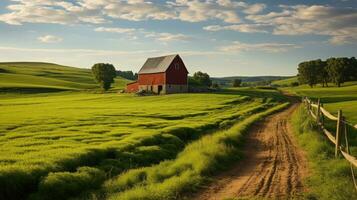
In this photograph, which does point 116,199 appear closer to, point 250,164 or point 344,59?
point 250,164

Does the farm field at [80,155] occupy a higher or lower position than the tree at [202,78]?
lower

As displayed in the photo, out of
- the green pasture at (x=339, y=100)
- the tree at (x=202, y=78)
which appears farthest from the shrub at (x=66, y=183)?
the tree at (x=202, y=78)

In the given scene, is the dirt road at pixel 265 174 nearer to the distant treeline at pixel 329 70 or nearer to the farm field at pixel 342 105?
the farm field at pixel 342 105

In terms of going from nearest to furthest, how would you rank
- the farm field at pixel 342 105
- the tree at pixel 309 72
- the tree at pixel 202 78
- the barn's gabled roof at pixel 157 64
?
the farm field at pixel 342 105 → the barn's gabled roof at pixel 157 64 → the tree at pixel 309 72 → the tree at pixel 202 78

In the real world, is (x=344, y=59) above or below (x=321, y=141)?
above

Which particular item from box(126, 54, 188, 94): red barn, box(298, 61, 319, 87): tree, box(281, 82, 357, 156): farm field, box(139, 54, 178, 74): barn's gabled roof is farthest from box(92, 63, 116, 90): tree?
box(298, 61, 319, 87): tree

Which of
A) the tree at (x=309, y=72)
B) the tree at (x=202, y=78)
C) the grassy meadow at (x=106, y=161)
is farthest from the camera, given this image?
the tree at (x=202, y=78)

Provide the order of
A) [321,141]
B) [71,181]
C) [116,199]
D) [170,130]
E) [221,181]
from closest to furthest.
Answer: [116,199] < [221,181] < [71,181] < [321,141] < [170,130]

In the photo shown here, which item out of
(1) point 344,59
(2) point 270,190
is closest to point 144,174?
(2) point 270,190

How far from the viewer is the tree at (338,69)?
128 metres

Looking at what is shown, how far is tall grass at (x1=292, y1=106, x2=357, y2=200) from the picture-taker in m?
12.4

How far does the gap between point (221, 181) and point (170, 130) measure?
14.6 meters

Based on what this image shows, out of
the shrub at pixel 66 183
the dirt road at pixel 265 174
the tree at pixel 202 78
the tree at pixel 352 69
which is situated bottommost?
the shrub at pixel 66 183

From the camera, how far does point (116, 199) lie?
1284cm
